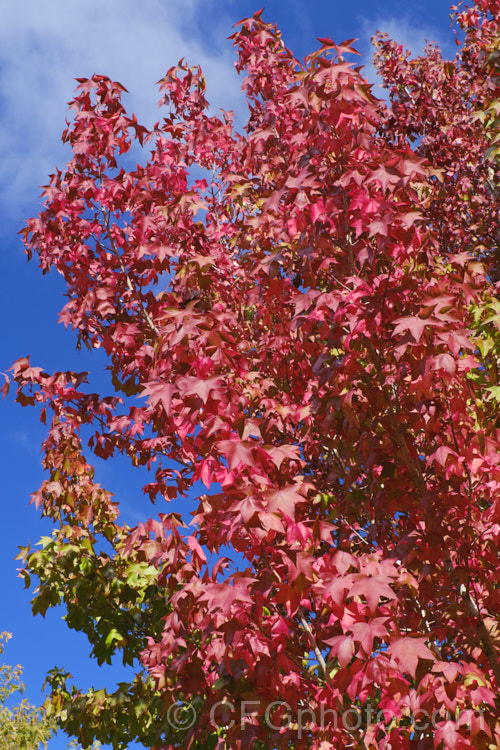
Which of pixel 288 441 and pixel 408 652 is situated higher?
pixel 288 441

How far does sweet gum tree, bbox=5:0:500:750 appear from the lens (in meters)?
3.69

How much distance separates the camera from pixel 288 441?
6438mm

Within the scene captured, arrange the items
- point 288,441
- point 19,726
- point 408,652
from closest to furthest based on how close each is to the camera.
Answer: point 408,652 < point 288,441 < point 19,726

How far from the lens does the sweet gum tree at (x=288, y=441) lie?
369cm

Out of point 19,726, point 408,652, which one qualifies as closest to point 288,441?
point 408,652

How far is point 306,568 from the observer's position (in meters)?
3.51

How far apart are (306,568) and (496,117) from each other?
433cm

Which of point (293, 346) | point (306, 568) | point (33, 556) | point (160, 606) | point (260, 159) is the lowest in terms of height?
point (306, 568)

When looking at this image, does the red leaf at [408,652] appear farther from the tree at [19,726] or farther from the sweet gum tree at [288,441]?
the tree at [19,726]

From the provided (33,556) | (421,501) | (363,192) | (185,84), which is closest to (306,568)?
(421,501)

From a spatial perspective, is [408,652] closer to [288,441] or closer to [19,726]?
[288,441]

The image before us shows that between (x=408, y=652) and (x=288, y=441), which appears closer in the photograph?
(x=408, y=652)

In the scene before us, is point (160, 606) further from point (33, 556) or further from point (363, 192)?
point (363, 192)

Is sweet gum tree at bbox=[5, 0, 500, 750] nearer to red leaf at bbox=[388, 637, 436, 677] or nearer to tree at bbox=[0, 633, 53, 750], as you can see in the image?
red leaf at bbox=[388, 637, 436, 677]
